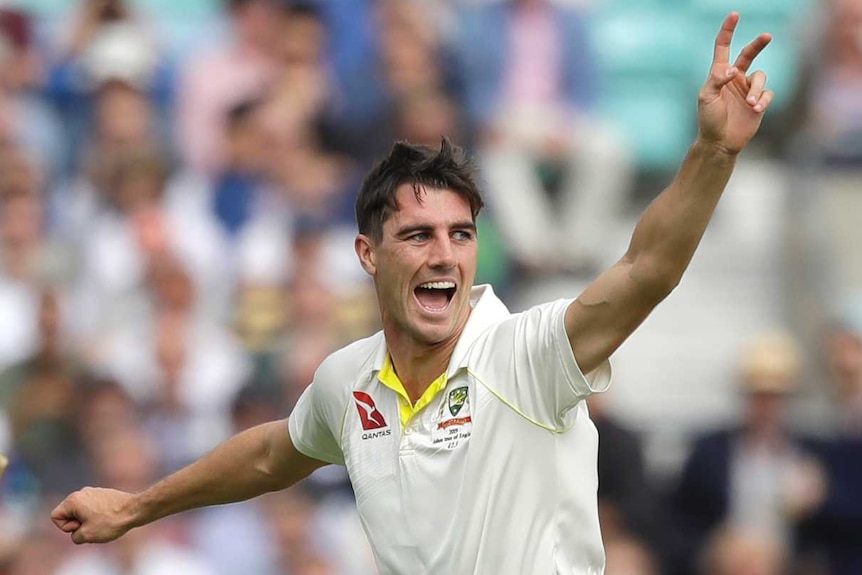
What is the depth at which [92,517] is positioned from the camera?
222 inches

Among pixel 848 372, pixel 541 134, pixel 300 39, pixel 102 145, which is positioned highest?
pixel 300 39

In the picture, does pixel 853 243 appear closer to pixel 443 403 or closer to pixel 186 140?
pixel 186 140

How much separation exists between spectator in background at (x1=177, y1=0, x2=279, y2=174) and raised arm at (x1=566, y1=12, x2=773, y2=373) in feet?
22.2

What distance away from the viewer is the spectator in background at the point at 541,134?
10648 millimetres

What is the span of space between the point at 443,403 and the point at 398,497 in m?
0.29

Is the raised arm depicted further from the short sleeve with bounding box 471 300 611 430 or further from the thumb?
the short sleeve with bounding box 471 300 611 430

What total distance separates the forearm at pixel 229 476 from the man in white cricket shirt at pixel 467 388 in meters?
0.47

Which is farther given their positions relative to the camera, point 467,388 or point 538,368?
point 467,388

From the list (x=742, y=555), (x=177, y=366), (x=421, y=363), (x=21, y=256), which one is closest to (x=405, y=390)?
(x=421, y=363)

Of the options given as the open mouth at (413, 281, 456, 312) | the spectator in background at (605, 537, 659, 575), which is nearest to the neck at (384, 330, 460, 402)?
the open mouth at (413, 281, 456, 312)

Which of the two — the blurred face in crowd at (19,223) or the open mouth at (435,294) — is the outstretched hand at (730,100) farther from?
the blurred face in crowd at (19,223)

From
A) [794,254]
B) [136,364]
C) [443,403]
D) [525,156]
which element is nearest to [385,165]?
[443,403]

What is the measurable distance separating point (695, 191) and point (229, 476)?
82.0 inches

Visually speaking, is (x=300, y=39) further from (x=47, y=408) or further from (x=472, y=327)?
(x=472, y=327)
